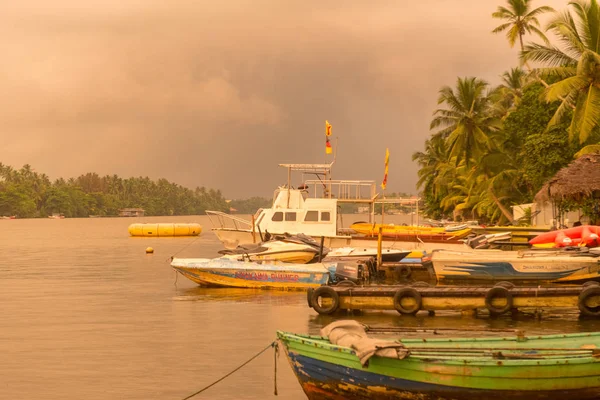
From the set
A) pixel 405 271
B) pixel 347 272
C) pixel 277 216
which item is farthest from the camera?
pixel 277 216

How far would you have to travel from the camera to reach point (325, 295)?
810 inches

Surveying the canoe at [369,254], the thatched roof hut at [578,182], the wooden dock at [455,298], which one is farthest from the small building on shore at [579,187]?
the wooden dock at [455,298]

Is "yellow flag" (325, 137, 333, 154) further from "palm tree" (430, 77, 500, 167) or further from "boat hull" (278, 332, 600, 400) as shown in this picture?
"boat hull" (278, 332, 600, 400)

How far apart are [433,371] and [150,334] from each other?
10.8 m

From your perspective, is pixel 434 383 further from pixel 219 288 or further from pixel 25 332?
pixel 219 288

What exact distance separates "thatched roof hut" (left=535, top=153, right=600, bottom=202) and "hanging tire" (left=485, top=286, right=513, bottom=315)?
13.5 meters

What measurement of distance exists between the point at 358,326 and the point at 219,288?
16.1 meters

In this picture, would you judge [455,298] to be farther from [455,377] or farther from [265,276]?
[455,377]

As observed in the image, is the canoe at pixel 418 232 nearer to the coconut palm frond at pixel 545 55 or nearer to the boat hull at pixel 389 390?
the coconut palm frond at pixel 545 55

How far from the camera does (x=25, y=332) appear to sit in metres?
20.6

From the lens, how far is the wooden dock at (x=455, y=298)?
1942cm

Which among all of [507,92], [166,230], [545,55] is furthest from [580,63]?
[166,230]

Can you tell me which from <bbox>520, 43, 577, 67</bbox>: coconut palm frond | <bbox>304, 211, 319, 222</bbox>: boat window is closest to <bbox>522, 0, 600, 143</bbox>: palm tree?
<bbox>520, 43, 577, 67</bbox>: coconut palm frond

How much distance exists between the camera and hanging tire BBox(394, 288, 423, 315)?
20.0 m
